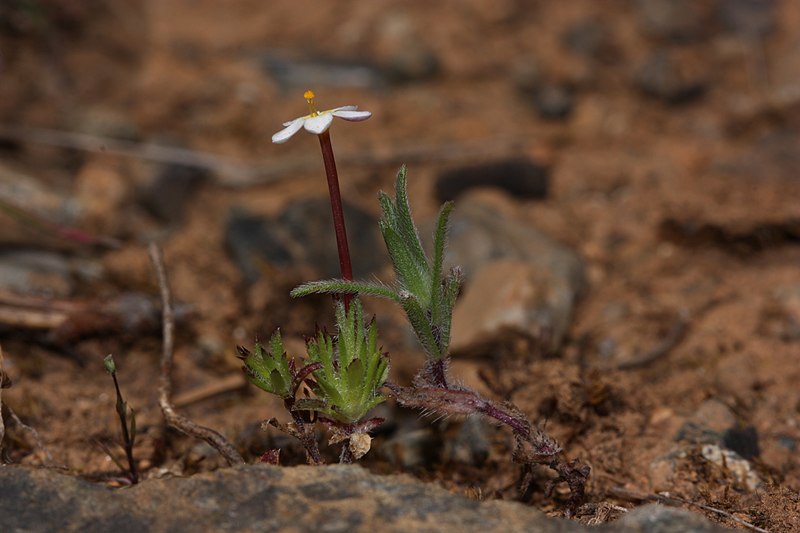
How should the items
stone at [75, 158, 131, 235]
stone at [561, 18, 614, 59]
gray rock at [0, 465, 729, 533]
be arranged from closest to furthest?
1. gray rock at [0, 465, 729, 533]
2. stone at [75, 158, 131, 235]
3. stone at [561, 18, 614, 59]

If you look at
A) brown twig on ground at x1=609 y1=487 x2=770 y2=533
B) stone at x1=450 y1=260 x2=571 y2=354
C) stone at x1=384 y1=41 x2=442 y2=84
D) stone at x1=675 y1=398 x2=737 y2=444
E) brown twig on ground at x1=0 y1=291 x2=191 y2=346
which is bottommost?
brown twig on ground at x1=609 y1=487 x2=770 y2=533

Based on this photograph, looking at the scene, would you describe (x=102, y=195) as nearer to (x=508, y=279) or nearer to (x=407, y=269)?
(x=508, y=279)

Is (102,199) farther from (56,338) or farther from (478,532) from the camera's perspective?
(478,532)

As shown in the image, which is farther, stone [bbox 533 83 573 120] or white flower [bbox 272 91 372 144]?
stone [bbox 533 83 573 120]

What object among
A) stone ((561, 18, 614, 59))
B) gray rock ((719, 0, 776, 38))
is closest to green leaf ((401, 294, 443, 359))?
stone ((561, 18, 614, 59))

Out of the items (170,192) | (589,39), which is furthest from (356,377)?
(589,39)

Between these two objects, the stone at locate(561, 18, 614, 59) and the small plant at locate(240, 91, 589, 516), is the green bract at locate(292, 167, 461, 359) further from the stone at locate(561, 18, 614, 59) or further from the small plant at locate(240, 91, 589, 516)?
the stone at locate(561, 18, 614, 59)

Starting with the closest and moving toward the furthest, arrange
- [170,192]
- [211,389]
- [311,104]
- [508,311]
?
[311,104] → [211,389] → [508,311] → [170,192]
